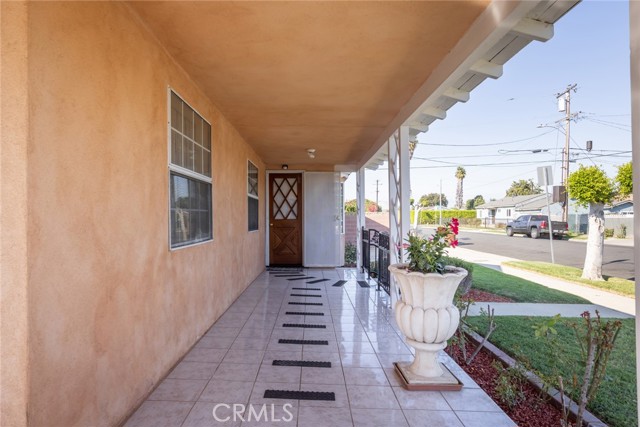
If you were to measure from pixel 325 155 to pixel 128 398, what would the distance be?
5484 millimetres

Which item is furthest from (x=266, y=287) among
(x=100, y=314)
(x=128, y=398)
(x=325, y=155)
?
(x=100, y=314)

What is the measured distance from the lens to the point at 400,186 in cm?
414

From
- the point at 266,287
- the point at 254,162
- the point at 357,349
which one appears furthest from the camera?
the point at 254,162

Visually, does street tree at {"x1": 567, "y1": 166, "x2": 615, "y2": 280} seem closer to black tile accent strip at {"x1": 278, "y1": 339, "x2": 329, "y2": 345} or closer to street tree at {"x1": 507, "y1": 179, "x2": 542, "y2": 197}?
black tile accent strip at {"x1": 278, "y1": 339, "x2": 329, "y2": 345}

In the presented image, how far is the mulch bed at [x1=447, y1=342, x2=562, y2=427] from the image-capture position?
207 cm

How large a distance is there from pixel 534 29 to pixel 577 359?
2.64 metres

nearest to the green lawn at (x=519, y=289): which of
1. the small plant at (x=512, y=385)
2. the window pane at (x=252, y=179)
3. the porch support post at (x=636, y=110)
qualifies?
the small plant at (x=512, y=385)

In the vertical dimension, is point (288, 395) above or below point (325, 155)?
below

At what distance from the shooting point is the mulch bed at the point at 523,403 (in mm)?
2068

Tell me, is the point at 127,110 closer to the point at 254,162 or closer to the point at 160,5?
the point at 160,5

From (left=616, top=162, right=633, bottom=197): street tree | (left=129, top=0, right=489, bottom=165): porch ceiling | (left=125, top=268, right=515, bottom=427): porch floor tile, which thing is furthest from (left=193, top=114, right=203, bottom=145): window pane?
(left=616, top=162, right=633, bottom=197): street tree

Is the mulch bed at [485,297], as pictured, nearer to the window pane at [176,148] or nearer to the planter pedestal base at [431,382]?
the planter pedestal base at [431,382]

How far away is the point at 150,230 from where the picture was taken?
2.26 m

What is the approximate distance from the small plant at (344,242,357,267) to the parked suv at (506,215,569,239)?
1303cm
